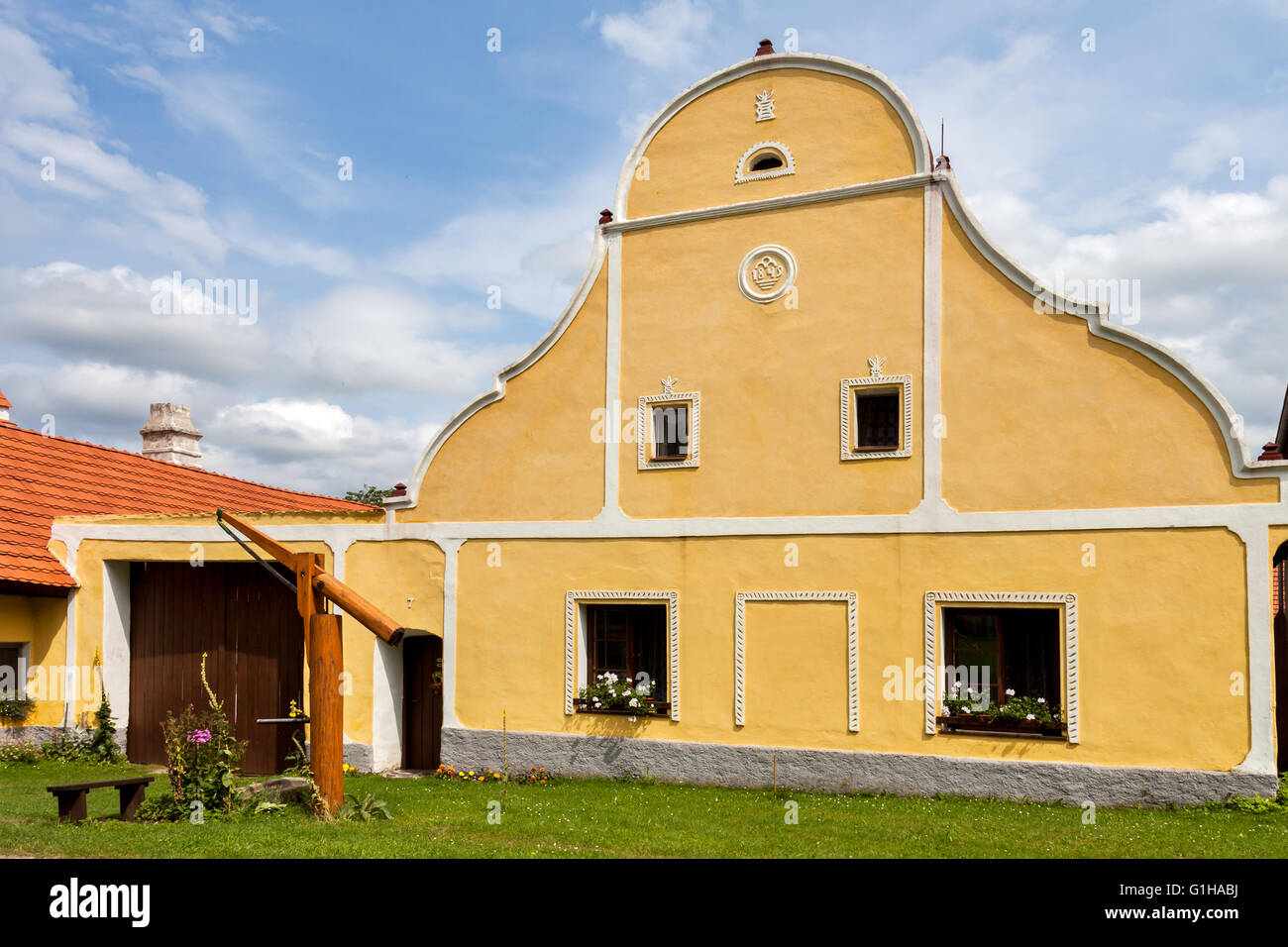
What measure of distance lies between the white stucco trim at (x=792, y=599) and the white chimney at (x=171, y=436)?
51.0ft

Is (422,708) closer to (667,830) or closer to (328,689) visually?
(328,689)

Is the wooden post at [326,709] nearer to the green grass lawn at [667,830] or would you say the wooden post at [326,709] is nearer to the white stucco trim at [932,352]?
the green grass lawn at [667,830]

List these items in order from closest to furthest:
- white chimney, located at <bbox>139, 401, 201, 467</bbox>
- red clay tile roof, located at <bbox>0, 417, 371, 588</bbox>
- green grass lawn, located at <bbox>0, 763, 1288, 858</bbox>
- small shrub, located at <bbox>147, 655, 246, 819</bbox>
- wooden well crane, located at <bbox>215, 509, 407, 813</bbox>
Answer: green grass lawn, located at <bbox>0, 763, 1288, 858</bbox>
wooden well crane, located at <bbox>215, 509, 407, 813</bbox>
small shrub, located at <bbox>147, 655, 246, 819</bbox>
red clay tile roof, located at <bbox>0, 417, 371, 588</bbox>
white chimney, located at <bbox>139, 401, 201, 467</bbox>

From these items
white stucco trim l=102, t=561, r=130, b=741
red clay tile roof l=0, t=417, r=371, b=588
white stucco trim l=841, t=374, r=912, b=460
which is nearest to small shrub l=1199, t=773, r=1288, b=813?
white stucco trim l=841, t=374, r=912, b=460

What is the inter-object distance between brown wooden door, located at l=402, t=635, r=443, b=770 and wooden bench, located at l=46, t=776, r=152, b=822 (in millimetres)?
5376

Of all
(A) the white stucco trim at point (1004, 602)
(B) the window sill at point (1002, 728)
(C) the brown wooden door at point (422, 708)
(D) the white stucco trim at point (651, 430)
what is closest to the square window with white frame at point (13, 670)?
(C) the brown wooden door at point (422, 708)

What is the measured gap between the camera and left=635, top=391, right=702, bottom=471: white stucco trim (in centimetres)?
1443

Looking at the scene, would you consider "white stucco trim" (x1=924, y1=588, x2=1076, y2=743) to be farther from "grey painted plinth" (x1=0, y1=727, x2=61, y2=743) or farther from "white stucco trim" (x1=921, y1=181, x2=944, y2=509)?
"grey painted plinth" (x1=0, y1=727, x2=61, y2=743)

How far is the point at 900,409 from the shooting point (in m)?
13.4

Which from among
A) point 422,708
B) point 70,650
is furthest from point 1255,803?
point 70,650

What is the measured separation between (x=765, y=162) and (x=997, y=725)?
8.04 meters

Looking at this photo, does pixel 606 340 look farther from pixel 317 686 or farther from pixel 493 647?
pixel 317 686

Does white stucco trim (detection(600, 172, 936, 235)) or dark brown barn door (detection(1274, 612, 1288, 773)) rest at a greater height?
white stucco trim (detection(600, 172, 936, 235))

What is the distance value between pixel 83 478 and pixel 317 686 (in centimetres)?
1050
